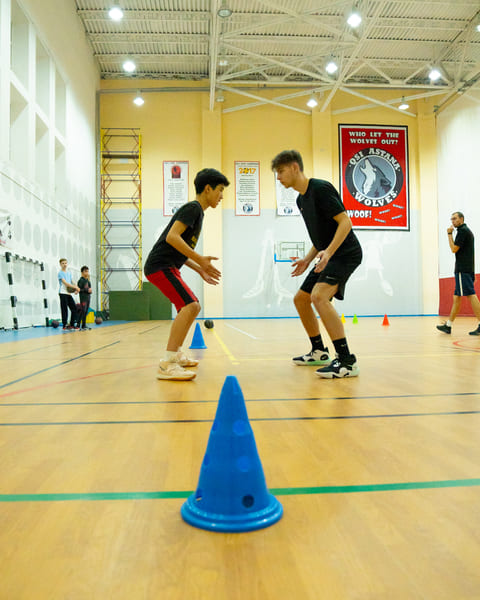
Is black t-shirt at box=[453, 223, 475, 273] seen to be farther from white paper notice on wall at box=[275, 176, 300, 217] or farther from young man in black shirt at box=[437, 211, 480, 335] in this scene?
white paper notice on wall at box=[275, 176, 300, 217]

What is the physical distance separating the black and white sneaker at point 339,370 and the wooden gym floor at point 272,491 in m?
0.44

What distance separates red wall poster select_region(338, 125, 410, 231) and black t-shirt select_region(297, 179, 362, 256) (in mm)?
14287

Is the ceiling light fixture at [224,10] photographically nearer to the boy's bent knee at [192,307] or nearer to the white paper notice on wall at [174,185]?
the white paper notice on wall at [174,185]

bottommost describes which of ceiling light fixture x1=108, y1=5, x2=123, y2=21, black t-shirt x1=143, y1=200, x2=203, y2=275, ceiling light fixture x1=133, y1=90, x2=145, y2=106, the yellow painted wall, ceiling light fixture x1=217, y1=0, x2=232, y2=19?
black t-shirt x1=143, y1=200, x2=203, y2=275

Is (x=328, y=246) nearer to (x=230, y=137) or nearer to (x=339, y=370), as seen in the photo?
(x=339, y=370)

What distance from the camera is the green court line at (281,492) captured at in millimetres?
1142

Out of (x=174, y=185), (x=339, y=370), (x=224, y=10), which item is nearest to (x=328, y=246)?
(x=339, y=370)

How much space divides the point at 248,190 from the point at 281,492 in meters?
16.5

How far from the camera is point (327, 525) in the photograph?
977mm

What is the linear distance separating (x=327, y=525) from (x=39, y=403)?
1845 millimetres

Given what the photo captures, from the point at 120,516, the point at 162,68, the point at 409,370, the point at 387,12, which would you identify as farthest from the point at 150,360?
the point at 162,68

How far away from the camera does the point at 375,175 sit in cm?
1741

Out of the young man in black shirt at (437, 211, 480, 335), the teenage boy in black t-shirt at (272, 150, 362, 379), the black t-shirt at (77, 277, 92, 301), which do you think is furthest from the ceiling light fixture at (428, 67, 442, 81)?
the teenage boy in black t-shirt at (272, 150, 362, 379)

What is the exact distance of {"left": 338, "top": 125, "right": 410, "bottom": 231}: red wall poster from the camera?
17.3 m
